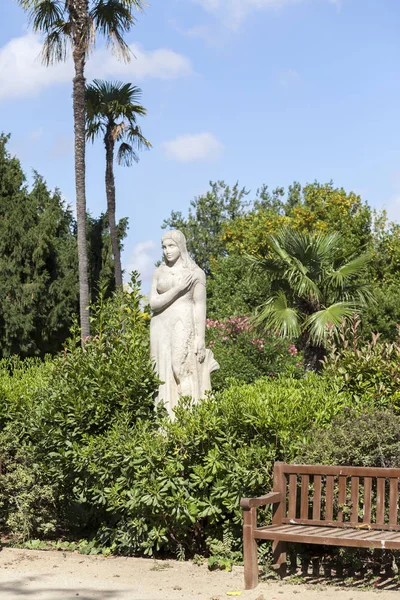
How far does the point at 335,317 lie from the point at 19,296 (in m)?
11.1

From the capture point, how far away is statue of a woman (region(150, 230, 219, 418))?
808 cm

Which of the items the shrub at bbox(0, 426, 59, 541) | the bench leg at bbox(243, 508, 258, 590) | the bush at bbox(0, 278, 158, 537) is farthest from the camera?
the shrub at bbox(0, 426, 59, 541)

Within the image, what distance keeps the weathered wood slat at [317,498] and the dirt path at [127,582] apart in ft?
1.76

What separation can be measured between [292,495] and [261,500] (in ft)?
1.26

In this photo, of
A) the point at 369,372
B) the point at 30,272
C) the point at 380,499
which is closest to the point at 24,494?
the point at 380,499

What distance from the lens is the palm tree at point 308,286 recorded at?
594 inches

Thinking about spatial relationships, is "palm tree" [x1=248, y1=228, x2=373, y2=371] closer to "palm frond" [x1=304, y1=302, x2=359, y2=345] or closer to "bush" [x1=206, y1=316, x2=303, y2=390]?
"palm frond" [x1=304, y1=302, x2=359, y2=345]

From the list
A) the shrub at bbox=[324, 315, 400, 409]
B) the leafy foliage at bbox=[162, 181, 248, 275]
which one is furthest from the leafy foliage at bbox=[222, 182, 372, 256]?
the shrub at bbox=[324, 315, 400, 409]

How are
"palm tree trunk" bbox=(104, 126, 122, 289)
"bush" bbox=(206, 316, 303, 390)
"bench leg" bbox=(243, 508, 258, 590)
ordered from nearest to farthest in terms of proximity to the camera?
1. "bench leg" bbox=(243, 508, 258, 590)
2. "bush" bbox=(206, 316, 303, 390)
3. "palm tree trunk" bbox=(104, 126, 122, 289)

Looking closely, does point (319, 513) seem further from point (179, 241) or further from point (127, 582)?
point (179, 241)

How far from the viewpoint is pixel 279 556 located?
6477 millimetres

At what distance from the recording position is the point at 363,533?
6.13m

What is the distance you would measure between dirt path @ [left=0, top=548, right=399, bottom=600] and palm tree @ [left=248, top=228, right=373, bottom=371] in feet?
26.5

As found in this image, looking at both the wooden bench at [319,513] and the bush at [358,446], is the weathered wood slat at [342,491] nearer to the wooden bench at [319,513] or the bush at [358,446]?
the wooden bench at [319,513]
